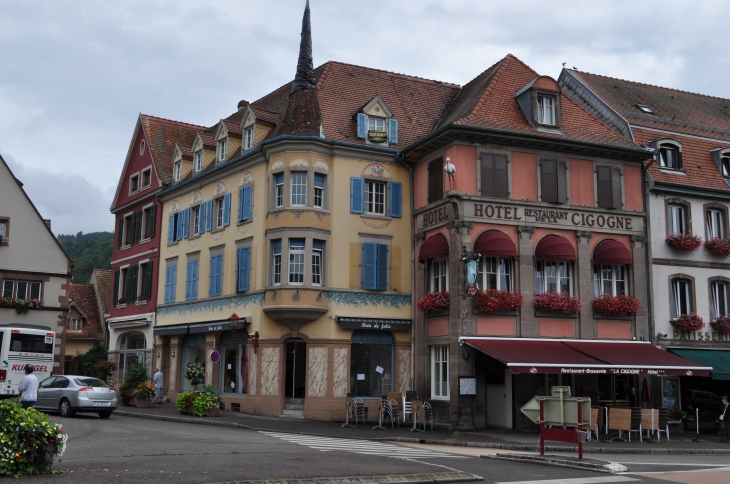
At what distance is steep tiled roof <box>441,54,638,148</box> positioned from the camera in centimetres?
2905

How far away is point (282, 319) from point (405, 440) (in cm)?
779

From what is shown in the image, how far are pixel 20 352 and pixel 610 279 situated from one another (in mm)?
22738

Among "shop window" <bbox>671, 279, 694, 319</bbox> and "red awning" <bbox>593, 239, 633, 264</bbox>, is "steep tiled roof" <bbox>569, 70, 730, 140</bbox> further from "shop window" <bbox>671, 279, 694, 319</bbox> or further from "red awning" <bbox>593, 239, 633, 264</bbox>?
"shop window" <bbox>671, 279, 694, 319</bbox>

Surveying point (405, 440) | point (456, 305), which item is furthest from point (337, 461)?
point (456, 305)

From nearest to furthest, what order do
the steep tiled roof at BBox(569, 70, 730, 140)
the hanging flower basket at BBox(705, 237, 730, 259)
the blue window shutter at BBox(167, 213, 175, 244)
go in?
the hanging flower basket at BBox(705, 237, 730, 259) < the steep tiled roof at BBox(569, 70, 730, 140) < the blue window shutter at BBox(167, 213, 175, 244)

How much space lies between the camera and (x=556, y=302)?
2789 cm

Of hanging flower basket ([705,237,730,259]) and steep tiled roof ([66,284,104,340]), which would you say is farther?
steep tiled roof ([66,284,104,340])

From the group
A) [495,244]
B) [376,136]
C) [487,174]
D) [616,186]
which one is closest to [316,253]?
[376,136]

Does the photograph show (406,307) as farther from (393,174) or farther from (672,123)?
(672,123)

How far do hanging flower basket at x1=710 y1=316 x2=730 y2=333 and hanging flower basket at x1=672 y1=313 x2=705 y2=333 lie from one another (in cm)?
77

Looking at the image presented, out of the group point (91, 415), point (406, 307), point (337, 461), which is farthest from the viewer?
point (406, 307)

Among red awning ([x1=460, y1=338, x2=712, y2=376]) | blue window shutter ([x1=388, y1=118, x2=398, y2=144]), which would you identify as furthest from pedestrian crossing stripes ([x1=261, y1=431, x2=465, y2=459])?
blue window shutter ([x1=388, y1=118, x2=398, y2=144])

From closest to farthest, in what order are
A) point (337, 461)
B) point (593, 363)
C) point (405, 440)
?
point (337, 461), point (405, 440), point (593, 363)

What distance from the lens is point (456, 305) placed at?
27.3 meters
